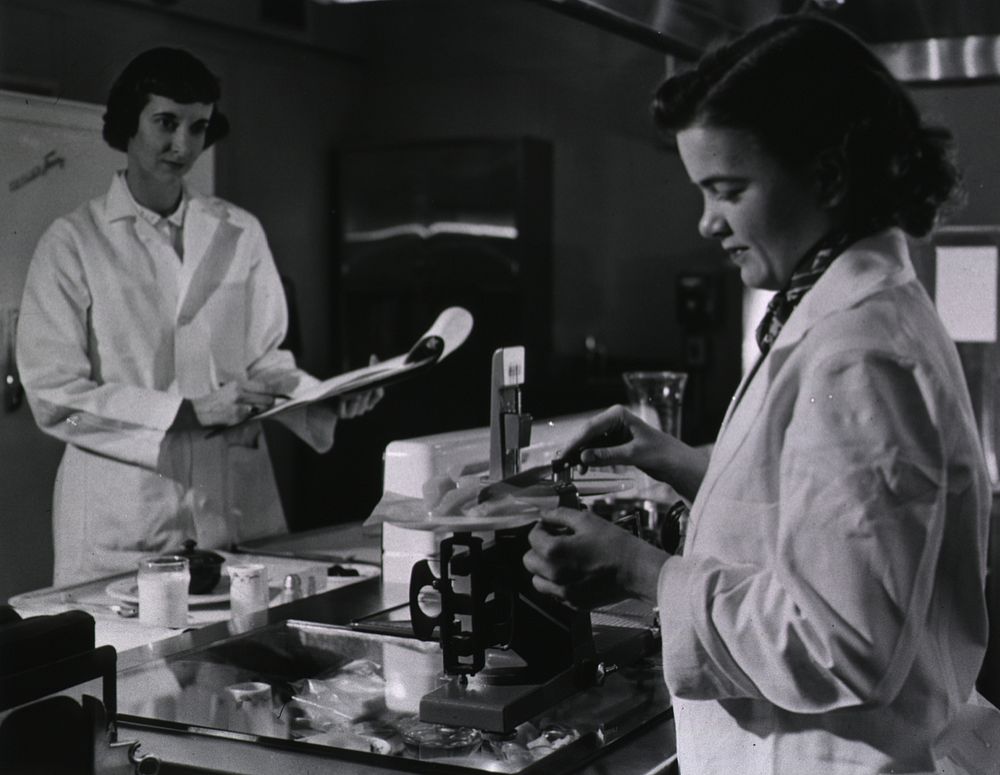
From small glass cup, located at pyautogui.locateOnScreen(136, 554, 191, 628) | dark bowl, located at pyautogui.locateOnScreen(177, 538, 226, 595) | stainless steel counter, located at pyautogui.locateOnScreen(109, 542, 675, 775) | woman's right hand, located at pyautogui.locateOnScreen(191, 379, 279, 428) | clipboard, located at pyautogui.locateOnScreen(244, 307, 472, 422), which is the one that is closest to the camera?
stainless steel counter, located at pyautogui.locateOnScreen(109, 542, 675, 775)

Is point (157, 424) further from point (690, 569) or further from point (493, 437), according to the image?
point (690, 569)

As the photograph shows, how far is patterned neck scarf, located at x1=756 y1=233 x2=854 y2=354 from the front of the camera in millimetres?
1447

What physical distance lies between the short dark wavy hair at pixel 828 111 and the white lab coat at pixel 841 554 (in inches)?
2.5

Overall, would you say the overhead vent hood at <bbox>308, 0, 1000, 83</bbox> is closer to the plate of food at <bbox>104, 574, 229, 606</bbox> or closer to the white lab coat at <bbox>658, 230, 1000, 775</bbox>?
the white lab coat at <bbox>658, 230, 1000, 775</bbox>

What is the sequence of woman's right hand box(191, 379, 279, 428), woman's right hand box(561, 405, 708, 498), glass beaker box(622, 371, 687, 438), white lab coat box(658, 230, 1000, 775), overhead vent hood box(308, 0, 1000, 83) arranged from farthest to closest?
glass beaker box(622, 371, 687, 438)
woman's right hand box(191, 379, 279, 428)
overhead vent hood box(308, 0, 1000, 83)
woman's right hand box(561, 405, 708, 498)
white lab coat box(658, 230, 1000, 775)

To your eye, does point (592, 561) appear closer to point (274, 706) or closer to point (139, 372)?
point (274, 706)

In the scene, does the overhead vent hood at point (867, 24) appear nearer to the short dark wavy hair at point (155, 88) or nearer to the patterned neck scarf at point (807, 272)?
the short dark wavy hair at point (155, 88)

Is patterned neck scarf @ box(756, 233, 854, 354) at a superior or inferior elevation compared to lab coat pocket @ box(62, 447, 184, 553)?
superior

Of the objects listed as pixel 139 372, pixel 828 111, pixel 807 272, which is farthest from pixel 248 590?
pixel 828 111

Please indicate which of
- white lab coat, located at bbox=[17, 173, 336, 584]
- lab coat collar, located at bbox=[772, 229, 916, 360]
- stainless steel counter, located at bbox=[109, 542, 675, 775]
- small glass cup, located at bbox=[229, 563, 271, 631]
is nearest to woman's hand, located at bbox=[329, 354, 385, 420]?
white lab coat, located at bbox=[17, 173, 336, 584]

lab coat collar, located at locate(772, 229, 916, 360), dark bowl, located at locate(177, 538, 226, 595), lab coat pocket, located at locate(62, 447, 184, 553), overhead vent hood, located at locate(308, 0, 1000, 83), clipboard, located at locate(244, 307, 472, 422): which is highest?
overhead vent hood, located at locate(308, 0, 1000, 83)

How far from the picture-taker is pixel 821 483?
50.3 inches

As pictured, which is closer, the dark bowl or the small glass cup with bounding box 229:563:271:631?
the small glass cup with bounding box 229:563:271:631

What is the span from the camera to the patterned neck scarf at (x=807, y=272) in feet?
4.75
